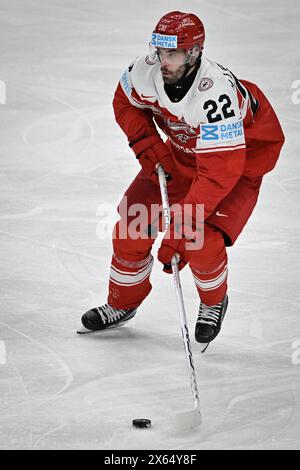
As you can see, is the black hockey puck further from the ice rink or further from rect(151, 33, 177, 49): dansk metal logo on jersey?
rect(151, 33, 177, 49): dansk metal logo on jersey

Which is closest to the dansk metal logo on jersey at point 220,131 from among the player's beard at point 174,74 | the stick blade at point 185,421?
the player's beard at point 174,74

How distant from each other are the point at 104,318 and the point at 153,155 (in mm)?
608

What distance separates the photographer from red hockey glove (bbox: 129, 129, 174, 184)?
3.87 metres

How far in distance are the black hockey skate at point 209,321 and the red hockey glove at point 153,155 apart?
48cm

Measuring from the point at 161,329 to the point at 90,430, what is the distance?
895 millimetres

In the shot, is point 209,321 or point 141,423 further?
point 209,321

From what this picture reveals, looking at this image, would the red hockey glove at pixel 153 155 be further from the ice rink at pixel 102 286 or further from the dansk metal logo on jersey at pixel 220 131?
the ice rink at pixel 102 286

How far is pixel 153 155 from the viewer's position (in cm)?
388

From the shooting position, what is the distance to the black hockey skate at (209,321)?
12.4ft

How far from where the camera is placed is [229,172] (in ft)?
11.6

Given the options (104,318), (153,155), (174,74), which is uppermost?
(174,74)

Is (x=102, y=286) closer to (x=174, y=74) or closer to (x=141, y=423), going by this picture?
(x=174, y=74)

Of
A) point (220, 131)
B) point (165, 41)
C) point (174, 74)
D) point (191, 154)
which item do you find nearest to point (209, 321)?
point (191, 154)
